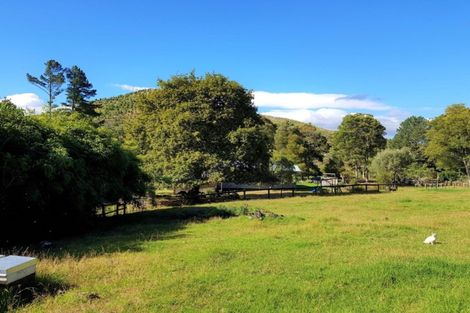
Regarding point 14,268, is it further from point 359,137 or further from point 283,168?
point 359,137

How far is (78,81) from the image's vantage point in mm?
60031

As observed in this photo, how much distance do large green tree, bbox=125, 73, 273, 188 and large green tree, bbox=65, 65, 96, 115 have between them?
1846 cm

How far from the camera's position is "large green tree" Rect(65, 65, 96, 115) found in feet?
196

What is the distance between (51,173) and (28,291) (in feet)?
31.8

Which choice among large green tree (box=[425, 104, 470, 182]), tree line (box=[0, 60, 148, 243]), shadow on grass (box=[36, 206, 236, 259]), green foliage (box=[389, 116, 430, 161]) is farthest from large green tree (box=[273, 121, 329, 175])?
tree line (box=[0, 60, 148, 243])

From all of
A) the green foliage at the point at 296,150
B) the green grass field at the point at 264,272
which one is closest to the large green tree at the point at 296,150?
the green foliage at the point at 296,150

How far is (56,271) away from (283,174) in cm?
5166

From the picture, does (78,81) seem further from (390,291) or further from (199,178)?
(390,291)

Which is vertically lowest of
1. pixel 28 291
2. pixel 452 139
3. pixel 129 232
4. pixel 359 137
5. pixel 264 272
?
pixel 129 232

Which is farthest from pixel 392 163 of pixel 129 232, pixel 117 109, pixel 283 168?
pixel 117 109

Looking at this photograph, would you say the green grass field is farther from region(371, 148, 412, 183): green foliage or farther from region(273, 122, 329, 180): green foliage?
region(273, 122, 329, 180): green foliage

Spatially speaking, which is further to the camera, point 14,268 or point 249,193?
point 249,193

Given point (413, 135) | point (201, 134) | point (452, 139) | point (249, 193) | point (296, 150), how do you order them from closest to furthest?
point (201, 134) → point (249, 193) → point (452, 139) → point (296, 150) → point (413, 135)

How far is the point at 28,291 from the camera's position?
8961 millimetres
